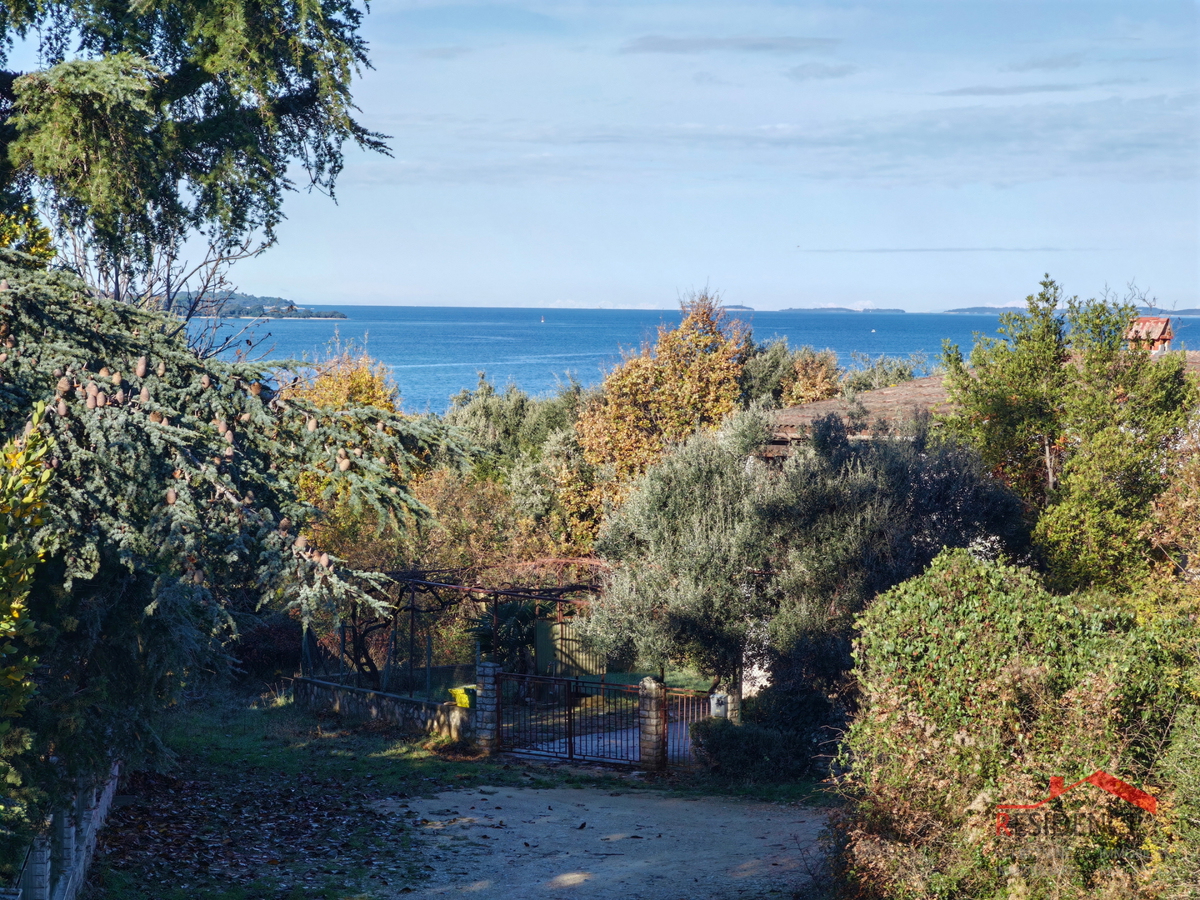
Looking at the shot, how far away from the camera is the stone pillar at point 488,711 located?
1906 centimetres

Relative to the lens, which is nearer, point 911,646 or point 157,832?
point 911,646

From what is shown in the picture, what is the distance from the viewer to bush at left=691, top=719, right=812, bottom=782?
16516mm

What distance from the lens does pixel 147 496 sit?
6742 millimetres

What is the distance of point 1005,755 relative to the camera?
8758mm

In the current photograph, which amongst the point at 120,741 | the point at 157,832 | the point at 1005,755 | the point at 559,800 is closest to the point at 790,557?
the point at 559,800

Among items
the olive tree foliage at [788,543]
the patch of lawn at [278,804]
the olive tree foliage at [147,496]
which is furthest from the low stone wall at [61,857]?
the olive tree foliage at [788,543]

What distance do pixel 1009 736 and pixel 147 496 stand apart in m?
6.81

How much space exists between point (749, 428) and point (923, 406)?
235 inches

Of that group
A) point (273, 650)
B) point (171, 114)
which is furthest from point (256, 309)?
point (273, 650)

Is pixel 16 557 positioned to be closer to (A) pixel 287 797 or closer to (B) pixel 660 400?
(A) pixel 287 797

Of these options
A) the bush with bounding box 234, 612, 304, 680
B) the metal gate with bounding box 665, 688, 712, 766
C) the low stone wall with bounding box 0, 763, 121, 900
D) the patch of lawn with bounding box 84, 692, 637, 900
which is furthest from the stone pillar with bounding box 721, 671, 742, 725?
the low stone wall with bounding box 0, 763, 121, 900

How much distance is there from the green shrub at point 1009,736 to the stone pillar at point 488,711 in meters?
10.2

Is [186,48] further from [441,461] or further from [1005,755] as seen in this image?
[1005,755]

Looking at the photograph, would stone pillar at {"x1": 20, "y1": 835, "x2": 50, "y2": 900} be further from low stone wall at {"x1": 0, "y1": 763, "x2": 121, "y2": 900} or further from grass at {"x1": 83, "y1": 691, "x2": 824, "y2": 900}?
grass at {"x1": 83, "y1": 691, "x2": 824, "y2": 900}
